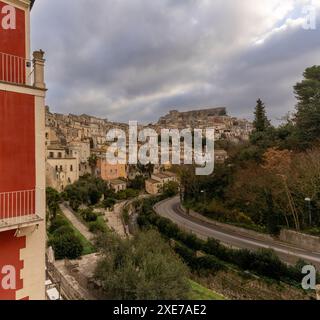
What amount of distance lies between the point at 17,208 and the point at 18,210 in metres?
0.03

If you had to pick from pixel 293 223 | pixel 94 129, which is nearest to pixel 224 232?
pixel 293 223

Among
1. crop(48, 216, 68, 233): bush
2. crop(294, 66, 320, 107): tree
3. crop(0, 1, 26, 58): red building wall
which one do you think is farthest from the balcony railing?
crop(294, 66, 320, 107): tree

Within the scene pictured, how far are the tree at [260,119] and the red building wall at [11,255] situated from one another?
1287 inches

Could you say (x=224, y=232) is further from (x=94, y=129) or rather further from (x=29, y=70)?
(x=94, y=129)

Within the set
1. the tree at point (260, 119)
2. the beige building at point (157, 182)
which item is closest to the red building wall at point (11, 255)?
the tree at point (260, 119)

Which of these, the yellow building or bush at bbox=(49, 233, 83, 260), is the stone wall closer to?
bush at bbox=(49, 233, 83, 260)

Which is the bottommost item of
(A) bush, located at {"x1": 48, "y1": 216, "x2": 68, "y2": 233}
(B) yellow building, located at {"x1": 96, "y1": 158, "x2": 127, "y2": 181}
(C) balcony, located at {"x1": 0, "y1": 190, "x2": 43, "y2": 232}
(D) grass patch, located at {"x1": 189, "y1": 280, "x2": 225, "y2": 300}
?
(D) grass patch, located at {"x1": 189, "y1": 280, "x2": 225, "y2": 300}

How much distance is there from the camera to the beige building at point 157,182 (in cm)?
4612

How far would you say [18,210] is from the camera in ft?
13.2

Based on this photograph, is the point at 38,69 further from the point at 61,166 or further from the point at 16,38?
the point at 61,166

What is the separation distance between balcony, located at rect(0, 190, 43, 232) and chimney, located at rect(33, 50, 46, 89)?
159cm

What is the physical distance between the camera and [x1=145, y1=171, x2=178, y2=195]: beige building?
46.1m

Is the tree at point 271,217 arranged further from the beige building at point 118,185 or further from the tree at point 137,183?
the tree at point 137,183

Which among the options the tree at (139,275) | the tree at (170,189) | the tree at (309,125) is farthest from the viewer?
the tree at (170,189)
